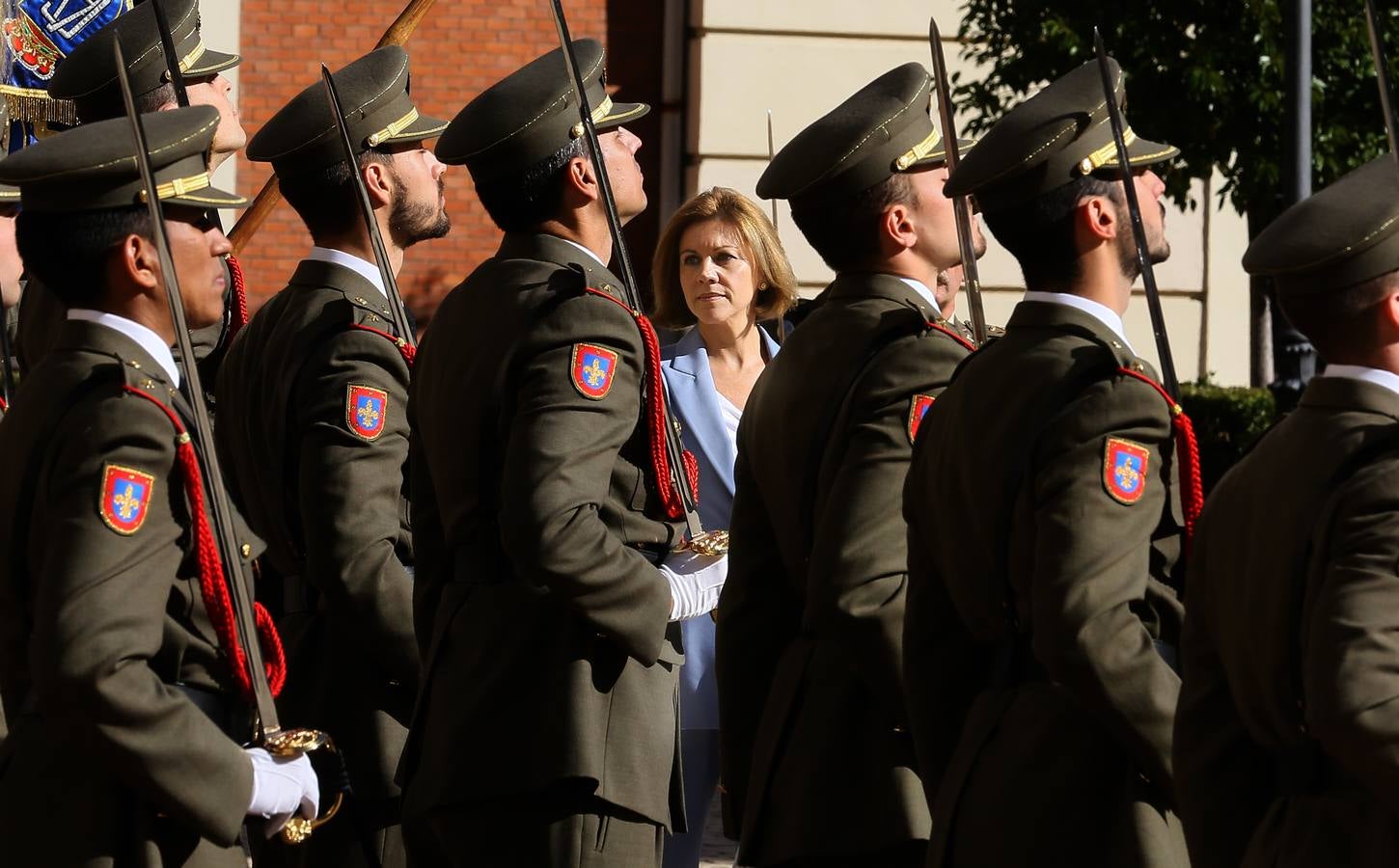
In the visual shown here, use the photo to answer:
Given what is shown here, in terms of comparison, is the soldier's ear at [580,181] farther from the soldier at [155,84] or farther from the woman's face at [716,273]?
the woman's face at [716,273]

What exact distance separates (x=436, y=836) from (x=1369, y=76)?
21.9ft

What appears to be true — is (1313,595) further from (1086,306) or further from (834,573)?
(834,573)

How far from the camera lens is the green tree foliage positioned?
9406 mm

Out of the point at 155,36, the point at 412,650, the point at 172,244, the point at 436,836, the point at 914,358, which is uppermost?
the point at 155,36

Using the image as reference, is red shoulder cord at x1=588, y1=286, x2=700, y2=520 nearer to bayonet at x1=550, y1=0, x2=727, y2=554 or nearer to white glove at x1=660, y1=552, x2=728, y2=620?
bayonet at x1=550, y1=0, x2=727, y2=554

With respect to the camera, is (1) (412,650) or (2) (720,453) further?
(2) (720,453)

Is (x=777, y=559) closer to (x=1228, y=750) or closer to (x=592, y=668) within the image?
(x=592, y=668)

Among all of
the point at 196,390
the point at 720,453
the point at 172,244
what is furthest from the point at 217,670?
the point at 720,453

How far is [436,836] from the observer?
4.14m

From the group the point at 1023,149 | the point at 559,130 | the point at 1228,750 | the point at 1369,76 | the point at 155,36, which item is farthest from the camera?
the point at 1369,76

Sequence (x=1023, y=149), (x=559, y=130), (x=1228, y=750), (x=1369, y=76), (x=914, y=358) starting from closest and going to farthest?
1. (x=1228, y=750)
2. (x=1023, y=149)
3. (x=914, y=358)
4. (x=559, y=130)
5. (x=1369, y=76)

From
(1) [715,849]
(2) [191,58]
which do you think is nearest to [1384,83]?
(2) [191,58]

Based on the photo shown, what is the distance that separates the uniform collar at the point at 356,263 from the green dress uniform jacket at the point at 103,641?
1424mm

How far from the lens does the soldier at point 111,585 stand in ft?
10.0
